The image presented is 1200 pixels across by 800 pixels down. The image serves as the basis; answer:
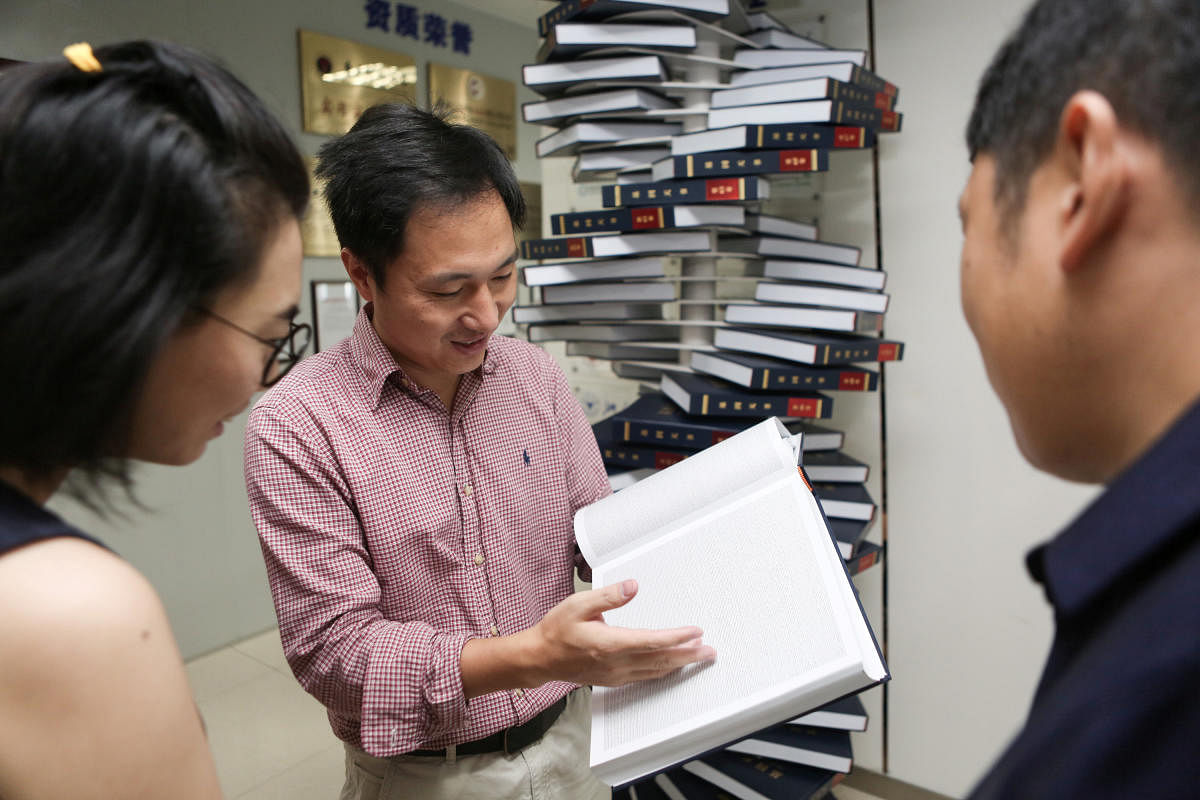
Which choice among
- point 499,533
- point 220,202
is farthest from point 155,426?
point 499,533

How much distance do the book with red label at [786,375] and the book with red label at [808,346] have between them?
0.09 ft

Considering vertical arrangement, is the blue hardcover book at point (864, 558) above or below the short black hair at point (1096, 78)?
below

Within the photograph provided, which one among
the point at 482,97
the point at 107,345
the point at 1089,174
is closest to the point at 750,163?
the point at 1089,174

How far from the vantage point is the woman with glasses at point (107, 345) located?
471 mm

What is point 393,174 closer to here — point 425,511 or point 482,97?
point 425,511

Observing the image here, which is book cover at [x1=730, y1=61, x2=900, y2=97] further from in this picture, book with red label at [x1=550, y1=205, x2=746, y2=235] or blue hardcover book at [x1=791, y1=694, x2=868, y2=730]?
blue hardcover book at [x1=791, y1=694, x2=868, y2=730]

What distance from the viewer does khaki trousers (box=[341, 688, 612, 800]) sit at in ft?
3.56

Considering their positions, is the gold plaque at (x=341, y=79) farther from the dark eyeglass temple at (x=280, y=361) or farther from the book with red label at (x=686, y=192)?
the dark eyeglass temple at (x=280, y=361)

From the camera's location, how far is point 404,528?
107 centimetres

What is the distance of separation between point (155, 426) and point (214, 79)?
28cm

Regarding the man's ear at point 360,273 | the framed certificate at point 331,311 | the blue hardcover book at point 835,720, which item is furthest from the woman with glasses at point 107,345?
the framed certificate at point 331,311

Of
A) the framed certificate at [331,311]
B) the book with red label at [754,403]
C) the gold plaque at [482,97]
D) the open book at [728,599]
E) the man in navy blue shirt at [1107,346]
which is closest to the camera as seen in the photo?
the man in navy blue shirt at [1107,346]

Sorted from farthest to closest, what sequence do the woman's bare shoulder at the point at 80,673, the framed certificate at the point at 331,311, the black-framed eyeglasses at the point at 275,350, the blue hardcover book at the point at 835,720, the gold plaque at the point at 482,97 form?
1. the gold plaque at the point at 482,97
2. the framed certificate at the point at 331,311
3. the blue hardcover book at the point at 835,720
4. the black-framed eyeglasses at the point at 275,350
5. the woman's bare shoulder at the point at 80,673

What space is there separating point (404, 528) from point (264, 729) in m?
1.90
